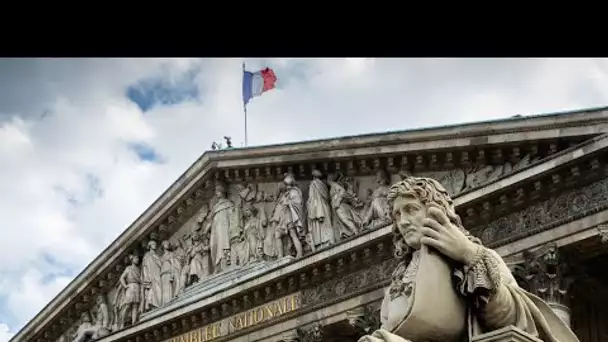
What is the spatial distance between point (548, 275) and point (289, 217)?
25.1ft

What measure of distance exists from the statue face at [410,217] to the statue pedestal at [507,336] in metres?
0.61

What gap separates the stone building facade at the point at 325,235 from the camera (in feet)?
66.3

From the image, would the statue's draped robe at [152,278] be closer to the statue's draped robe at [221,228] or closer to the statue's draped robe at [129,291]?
the statue's draped robe at [129,291]

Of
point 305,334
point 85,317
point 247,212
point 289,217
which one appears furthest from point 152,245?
point 305,334

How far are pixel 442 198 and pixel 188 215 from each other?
968 inches

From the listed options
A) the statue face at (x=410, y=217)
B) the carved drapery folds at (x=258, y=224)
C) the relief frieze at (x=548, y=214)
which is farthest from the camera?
the carved drapery folds at (x=258, y=224)

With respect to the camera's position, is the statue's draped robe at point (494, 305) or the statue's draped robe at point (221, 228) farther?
the statue's draped robe at point (221, 228)

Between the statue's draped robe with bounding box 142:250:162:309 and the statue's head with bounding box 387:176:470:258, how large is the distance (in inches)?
959

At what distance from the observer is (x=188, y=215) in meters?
29.7

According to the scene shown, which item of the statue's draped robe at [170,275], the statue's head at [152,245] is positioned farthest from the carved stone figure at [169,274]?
the statue's head at [152,245]

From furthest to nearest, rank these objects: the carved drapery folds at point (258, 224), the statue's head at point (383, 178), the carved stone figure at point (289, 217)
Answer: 1. the carved stone figure at point (289, 217)
2. the statue's head at point (383, 178)
3. the carved drapery folds at point (258, 224)

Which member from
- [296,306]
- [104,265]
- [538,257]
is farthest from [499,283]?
[104,265]
